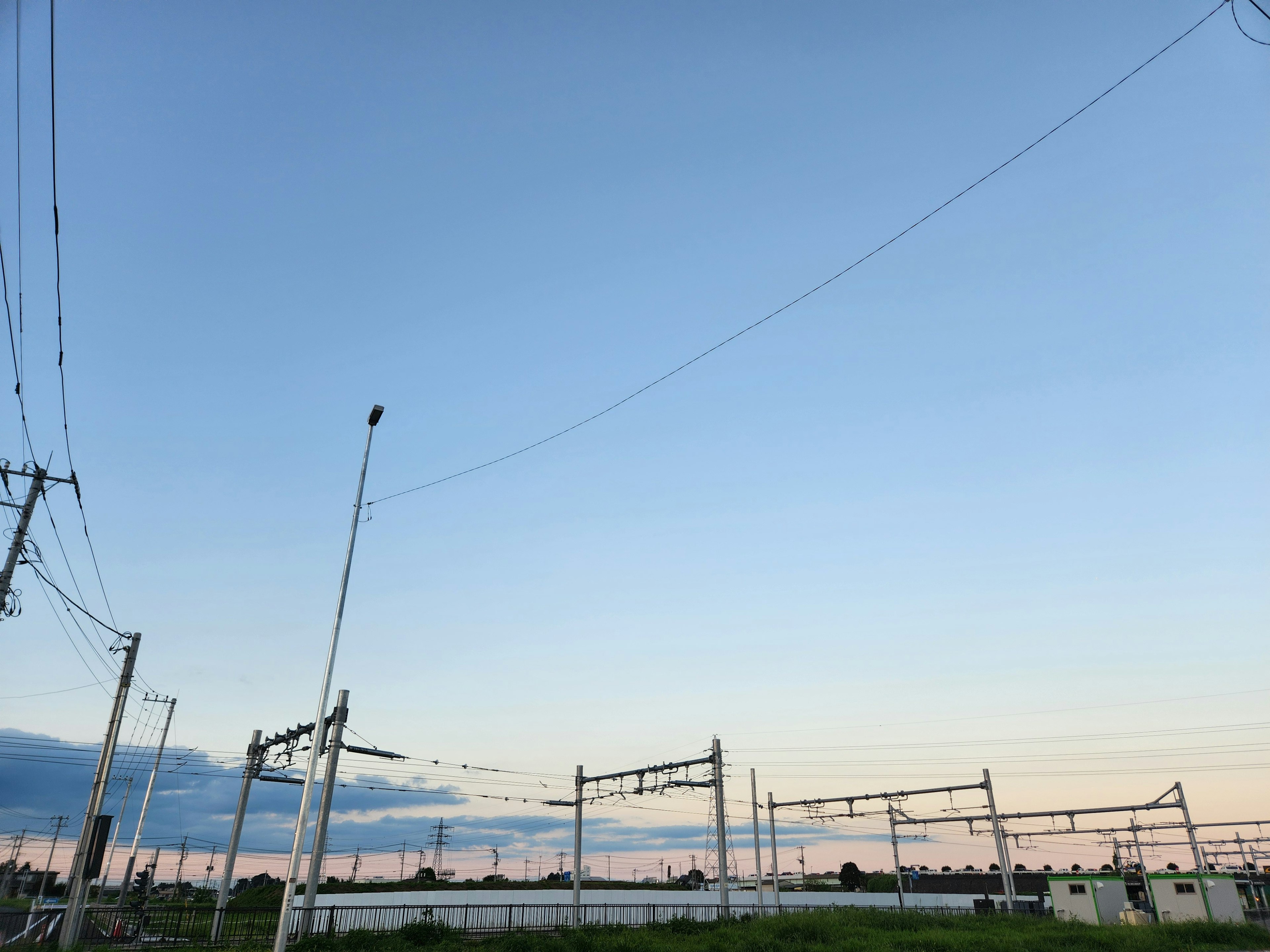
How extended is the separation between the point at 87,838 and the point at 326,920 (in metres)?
9.28

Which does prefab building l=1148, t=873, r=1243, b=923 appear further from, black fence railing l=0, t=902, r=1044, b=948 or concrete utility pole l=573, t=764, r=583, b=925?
concrete utility pole l=573, t=764, r=583, b=925

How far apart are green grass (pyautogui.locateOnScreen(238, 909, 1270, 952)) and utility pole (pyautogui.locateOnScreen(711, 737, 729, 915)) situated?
1.63 m

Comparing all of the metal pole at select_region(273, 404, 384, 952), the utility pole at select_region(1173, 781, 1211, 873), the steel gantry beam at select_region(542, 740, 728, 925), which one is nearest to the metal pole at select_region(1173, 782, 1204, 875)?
the utility pole at select_region(1173, 781, 1211, 873)

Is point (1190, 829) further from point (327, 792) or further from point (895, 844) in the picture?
point (327, 792)

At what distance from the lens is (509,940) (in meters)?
26.8

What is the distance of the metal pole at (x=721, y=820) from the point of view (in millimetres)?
34594

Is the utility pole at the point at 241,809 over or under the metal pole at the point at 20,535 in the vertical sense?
under

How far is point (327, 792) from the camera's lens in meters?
22.8

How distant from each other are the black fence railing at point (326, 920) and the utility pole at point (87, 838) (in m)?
1.72

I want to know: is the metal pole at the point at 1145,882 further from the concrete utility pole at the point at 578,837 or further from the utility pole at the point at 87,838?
the utility pole at the point at 87,838

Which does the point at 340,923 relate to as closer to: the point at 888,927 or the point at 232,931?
the point at 232,931

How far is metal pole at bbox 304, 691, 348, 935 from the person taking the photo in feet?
71.7

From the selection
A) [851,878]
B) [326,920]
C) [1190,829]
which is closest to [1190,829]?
[1190,829]

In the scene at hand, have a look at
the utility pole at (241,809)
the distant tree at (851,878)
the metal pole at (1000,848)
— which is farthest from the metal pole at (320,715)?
the distant tree at (851,878)
